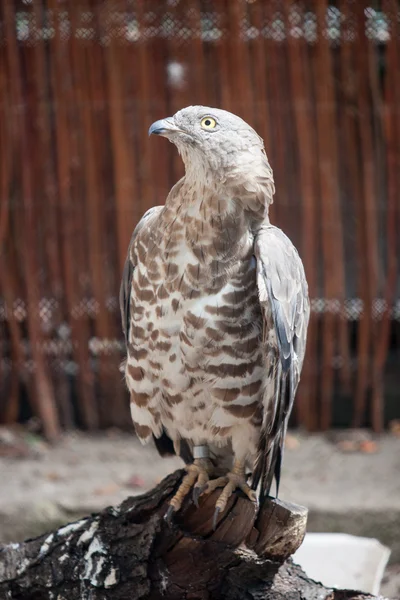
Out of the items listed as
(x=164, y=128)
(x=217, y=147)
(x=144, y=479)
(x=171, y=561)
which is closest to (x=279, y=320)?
(x=217, y=147)

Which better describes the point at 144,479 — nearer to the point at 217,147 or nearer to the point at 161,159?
the point at 161,159

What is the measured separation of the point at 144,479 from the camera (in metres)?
4.45

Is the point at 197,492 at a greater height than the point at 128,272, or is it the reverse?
the point at 128,272

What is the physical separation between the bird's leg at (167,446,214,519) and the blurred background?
5.99ft

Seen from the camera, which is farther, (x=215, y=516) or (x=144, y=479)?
(x=144, y=479)

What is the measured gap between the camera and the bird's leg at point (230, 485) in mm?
2656

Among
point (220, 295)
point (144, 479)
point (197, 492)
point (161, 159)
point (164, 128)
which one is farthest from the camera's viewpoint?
point (161, 159)

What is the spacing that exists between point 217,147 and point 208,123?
69 mm

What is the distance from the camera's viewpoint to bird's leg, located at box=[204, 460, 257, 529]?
2.66 metres

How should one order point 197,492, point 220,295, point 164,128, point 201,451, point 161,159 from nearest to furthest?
point 164,128, point 220,295, point 197,492, point 201,451, point 161,159

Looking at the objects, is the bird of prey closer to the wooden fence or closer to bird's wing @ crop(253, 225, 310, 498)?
bird's wing @ crop(253, 225, 310, 498)

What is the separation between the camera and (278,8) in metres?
4.43

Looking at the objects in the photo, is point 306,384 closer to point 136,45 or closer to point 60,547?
point 136,45

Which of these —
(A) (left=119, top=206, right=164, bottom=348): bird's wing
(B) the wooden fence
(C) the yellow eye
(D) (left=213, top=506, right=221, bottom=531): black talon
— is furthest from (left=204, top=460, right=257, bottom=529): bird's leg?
(B) the wooden fence
